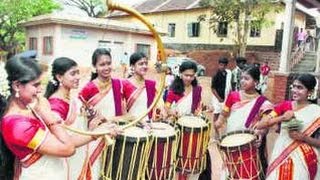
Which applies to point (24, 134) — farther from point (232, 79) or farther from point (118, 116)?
point (232, 79)

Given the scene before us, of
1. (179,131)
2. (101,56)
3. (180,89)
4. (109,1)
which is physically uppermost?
(109,1)

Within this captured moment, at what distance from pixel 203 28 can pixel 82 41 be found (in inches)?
372

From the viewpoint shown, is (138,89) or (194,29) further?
(194,29)

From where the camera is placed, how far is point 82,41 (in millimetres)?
24766

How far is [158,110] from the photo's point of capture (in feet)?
15.7

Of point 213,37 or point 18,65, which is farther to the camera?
point 213,37

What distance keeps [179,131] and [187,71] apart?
0.81 meters

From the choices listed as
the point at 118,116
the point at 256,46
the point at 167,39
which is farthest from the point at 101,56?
the point at 167,39

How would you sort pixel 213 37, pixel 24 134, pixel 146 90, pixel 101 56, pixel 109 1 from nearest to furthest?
pixel 24 134 → pixel 109 1 → pixel 101 56 → pixel 146 90 → pixel 213 37

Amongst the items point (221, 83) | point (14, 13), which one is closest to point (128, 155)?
point (221, 83)

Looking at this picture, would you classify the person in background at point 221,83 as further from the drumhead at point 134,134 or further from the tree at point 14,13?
the tree at point 14,13

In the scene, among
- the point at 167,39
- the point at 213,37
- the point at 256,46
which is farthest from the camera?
the point at 167,39

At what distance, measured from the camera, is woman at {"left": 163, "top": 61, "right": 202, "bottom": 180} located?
16.3 feet

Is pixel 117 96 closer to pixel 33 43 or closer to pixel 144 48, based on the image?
pixel 144 48
